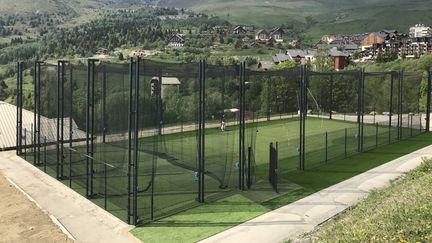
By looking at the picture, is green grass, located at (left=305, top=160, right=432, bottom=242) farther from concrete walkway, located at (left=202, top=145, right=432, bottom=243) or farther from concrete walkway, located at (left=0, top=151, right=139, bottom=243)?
concrete walkway, located at (left=0, top=151, right=139, bottom=243)

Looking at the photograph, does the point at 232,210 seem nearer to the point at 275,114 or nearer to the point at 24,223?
the point at 24,223

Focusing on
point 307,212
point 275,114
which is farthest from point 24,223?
point 275,114

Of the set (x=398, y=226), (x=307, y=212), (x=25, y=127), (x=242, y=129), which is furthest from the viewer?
(x=25, y=127)

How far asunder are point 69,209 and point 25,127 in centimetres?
1164

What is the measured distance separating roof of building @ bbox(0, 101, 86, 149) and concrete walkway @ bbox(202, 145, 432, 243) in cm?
881

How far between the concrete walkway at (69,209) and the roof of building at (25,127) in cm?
179

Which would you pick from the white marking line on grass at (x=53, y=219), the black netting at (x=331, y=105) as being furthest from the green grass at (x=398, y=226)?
the black netting at (x=331, y=105)

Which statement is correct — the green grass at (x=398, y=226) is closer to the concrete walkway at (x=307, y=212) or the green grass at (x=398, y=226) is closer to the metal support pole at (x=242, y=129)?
the concrete walkway at (x=307, y=212)

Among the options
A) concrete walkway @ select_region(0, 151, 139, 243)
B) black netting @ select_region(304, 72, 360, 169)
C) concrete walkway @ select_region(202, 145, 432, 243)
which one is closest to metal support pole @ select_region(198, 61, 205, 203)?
concrete walkway @ select_region(202, 145, 432, 243)

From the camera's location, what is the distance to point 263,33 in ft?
466

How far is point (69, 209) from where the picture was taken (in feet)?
37.2

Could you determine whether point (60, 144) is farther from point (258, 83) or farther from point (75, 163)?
point (258, 83)

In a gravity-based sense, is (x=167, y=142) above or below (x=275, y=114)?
below

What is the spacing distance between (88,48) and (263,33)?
62222 mm
